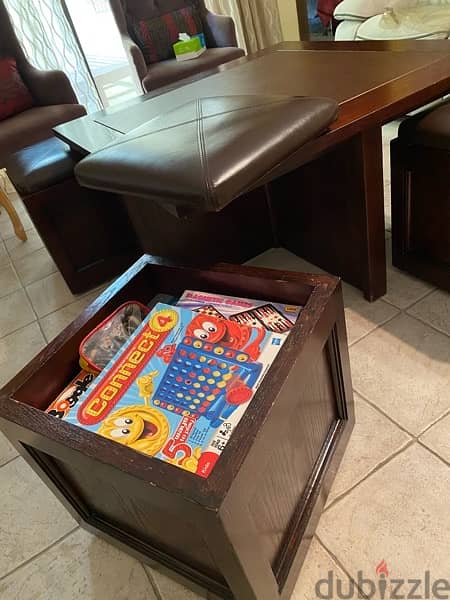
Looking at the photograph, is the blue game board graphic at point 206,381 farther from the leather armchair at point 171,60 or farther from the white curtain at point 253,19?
the white curtain at point 253,19

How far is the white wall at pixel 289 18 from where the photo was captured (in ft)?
11.3

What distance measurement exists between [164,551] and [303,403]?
0.36 metres

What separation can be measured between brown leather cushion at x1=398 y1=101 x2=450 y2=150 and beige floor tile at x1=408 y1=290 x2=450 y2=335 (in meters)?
0.44

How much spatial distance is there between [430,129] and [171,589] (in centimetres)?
116

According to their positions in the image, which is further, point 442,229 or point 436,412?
point 442,229

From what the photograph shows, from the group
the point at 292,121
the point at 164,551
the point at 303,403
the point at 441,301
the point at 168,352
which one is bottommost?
the point at 441,301

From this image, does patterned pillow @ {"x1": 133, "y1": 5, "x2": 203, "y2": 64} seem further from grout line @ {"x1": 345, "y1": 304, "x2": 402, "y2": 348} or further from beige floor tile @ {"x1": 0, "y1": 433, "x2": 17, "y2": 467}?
beige floor tile @ {"x1": 0, "y1": 433, "x2": 17, "y2": 467}

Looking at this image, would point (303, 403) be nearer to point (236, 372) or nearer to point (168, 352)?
point (236, 372)

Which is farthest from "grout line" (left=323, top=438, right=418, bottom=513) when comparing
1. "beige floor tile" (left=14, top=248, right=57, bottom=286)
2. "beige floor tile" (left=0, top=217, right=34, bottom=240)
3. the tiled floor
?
"beige floor tile" (left=0, top=217, right=34, bottom=240)

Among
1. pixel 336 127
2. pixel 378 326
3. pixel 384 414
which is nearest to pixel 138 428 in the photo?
pixel 384 414

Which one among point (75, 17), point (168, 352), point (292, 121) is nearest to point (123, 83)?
point (75, 17)

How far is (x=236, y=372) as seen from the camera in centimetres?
71

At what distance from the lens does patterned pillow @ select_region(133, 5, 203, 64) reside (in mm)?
2842

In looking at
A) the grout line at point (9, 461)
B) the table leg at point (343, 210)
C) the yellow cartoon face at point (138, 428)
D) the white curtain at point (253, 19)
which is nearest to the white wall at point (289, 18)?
the white curtain at point (253, 19)
